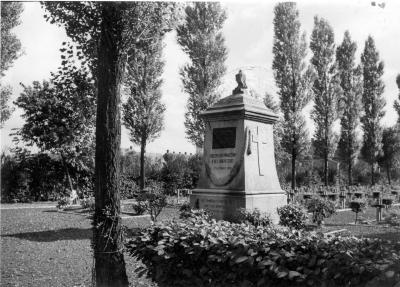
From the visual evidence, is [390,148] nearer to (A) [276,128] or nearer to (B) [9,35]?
(A) [276,128]

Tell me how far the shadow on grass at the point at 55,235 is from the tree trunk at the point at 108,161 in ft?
16.1

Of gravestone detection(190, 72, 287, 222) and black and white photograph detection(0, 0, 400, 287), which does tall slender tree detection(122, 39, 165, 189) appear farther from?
gravestone detection(190, 72, 287, 222)

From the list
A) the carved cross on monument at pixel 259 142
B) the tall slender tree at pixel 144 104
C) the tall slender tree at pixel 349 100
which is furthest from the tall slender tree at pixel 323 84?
the carved cross on monument at pixel 259 142

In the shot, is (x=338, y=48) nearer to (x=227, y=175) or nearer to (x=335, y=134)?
(x=335, y=134)

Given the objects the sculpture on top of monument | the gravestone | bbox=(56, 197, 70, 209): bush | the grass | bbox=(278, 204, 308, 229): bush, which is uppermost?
the sculpture on top of monument

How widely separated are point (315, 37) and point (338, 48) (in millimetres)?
5337

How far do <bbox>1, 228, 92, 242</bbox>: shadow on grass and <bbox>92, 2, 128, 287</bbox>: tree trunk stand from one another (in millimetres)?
4905

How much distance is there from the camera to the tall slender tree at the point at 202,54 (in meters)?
26.2

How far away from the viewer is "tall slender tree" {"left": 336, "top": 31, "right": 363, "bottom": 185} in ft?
120

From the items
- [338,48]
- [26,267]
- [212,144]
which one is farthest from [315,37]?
[26,267]

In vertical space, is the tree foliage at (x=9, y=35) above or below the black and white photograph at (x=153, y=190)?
above

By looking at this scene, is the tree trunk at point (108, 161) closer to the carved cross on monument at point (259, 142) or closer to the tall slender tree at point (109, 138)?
the tall slender tree at point (109, 138)

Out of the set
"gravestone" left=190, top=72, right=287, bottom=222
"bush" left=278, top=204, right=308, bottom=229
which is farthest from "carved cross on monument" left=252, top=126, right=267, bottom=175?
"bush" left=278, top=204, right=308, bottom=229

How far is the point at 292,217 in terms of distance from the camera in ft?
30.8
